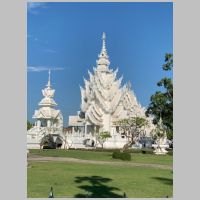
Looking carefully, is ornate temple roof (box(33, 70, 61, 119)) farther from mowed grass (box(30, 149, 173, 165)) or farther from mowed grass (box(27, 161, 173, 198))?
mowed grass (box(27, 161, 173, 198))

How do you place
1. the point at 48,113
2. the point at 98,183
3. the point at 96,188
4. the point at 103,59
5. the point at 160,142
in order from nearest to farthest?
the point at 96,188 < the point at 98,183 < the point at 160,142 < the point at 48,113 < the point at 103,59

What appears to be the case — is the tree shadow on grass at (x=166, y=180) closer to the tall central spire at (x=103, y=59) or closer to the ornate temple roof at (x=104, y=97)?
the ornate temple roof at (x=104, y=97)

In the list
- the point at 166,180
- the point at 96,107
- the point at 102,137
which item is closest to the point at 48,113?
the point at 96,107

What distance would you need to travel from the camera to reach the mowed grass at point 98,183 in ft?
48.3

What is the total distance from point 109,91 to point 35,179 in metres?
55.9

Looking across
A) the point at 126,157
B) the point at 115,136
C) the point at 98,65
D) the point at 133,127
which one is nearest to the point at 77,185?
the point at 126,157

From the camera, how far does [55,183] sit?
1678cm

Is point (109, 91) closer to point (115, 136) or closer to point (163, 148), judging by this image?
point (115, 136)

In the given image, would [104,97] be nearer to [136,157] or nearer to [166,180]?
[136,157]

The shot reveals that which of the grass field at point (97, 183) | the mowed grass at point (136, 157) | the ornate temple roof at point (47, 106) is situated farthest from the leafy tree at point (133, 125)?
the grass field at point (97, 183)

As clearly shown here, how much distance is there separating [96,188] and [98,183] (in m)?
1.36

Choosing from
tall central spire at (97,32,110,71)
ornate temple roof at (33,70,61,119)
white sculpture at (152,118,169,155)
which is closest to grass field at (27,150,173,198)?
white sculpture at (152,118,169,155)

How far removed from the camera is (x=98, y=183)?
17.2 meters

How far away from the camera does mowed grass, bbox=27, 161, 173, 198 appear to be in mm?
14719
